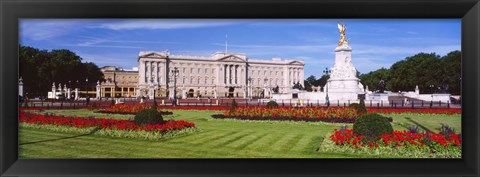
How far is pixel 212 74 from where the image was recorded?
52.7ft

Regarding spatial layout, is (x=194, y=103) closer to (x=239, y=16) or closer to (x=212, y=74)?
→ (x=212, y=74)

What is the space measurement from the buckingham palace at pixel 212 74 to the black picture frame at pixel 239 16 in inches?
130

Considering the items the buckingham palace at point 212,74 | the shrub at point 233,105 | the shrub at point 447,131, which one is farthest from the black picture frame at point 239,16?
the shrub at point 233,105

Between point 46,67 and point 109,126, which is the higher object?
point 46,67

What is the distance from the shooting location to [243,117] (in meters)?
14.0

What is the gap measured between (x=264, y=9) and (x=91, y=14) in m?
3.22

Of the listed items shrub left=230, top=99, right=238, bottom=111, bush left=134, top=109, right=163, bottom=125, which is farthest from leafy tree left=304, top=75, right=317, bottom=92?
bush left=134, top=109, right=163, bottom=125

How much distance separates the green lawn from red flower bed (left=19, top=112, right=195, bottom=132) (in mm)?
346

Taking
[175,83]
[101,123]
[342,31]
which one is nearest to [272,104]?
[175,83]

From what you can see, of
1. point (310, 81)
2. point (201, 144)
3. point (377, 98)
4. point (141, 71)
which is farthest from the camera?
point (377, 98)

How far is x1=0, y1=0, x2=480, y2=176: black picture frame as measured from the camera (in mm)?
7621

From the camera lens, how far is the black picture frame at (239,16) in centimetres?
762

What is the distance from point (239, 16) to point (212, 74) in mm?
8500
